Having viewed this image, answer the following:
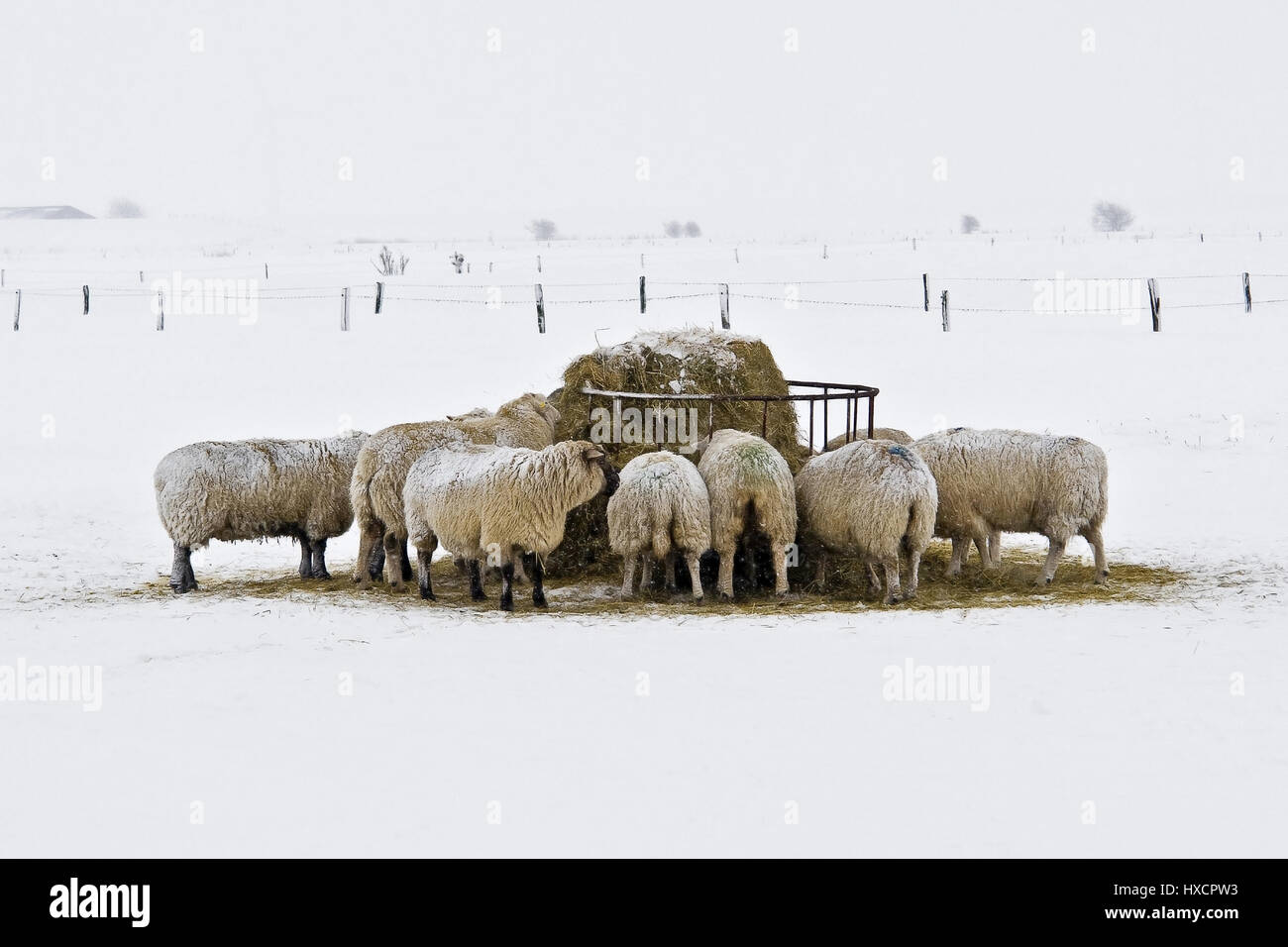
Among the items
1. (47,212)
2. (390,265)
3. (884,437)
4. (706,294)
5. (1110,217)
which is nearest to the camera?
(884,437)

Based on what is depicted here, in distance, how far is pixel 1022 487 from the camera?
34.1 feet

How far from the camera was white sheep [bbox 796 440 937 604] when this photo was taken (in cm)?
954

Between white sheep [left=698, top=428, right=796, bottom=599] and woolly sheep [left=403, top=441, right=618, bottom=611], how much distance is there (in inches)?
36.0

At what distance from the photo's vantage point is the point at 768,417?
11617 millimetres

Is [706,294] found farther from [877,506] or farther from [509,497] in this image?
[509,497]

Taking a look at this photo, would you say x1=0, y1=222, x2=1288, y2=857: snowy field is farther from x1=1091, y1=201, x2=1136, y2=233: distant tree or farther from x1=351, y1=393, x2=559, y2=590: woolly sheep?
x1=1091, y1=201, x2=1136, y2=233: distant tree

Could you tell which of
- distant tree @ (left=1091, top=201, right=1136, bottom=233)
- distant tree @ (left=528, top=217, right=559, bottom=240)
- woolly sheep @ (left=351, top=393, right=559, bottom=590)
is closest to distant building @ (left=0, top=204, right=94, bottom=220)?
distant tree @ (left=528, top=217, right=559, bottom=240)

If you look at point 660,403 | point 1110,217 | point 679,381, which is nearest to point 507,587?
point 660,403

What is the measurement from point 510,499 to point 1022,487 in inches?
172

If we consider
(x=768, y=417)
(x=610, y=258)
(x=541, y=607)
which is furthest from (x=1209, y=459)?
(x=610, y=258)

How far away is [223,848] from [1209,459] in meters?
14.5

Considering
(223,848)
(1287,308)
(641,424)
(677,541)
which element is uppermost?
(1287,308)

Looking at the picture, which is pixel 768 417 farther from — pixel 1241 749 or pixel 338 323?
pixel 338 323

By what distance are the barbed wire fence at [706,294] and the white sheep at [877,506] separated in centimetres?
1459
